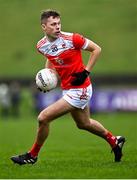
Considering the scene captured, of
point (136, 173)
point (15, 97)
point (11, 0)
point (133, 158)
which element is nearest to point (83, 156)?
point (133, 158)

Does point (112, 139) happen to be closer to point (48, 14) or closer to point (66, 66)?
point (66, 66)

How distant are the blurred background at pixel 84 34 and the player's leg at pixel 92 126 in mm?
26441

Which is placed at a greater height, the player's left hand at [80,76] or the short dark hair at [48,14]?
the short dark hair at [48,14]

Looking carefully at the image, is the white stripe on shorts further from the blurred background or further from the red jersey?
the blurred background

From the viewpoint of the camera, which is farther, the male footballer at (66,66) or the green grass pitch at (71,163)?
the male footballer at (66,66)

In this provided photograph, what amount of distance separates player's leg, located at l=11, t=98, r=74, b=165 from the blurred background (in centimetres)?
2673

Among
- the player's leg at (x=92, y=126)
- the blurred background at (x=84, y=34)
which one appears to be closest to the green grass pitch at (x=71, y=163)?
the player's leg at (x=92, y=126)

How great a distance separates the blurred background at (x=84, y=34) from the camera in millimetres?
44062

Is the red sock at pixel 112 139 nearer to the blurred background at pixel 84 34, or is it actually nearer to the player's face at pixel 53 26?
the player's face at pixel 53 26

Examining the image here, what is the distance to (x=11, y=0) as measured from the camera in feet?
194

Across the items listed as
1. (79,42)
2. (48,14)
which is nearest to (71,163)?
(79,42)

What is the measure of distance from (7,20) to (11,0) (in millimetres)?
2912

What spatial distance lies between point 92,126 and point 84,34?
41.3m

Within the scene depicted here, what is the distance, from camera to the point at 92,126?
1270 centimetres
